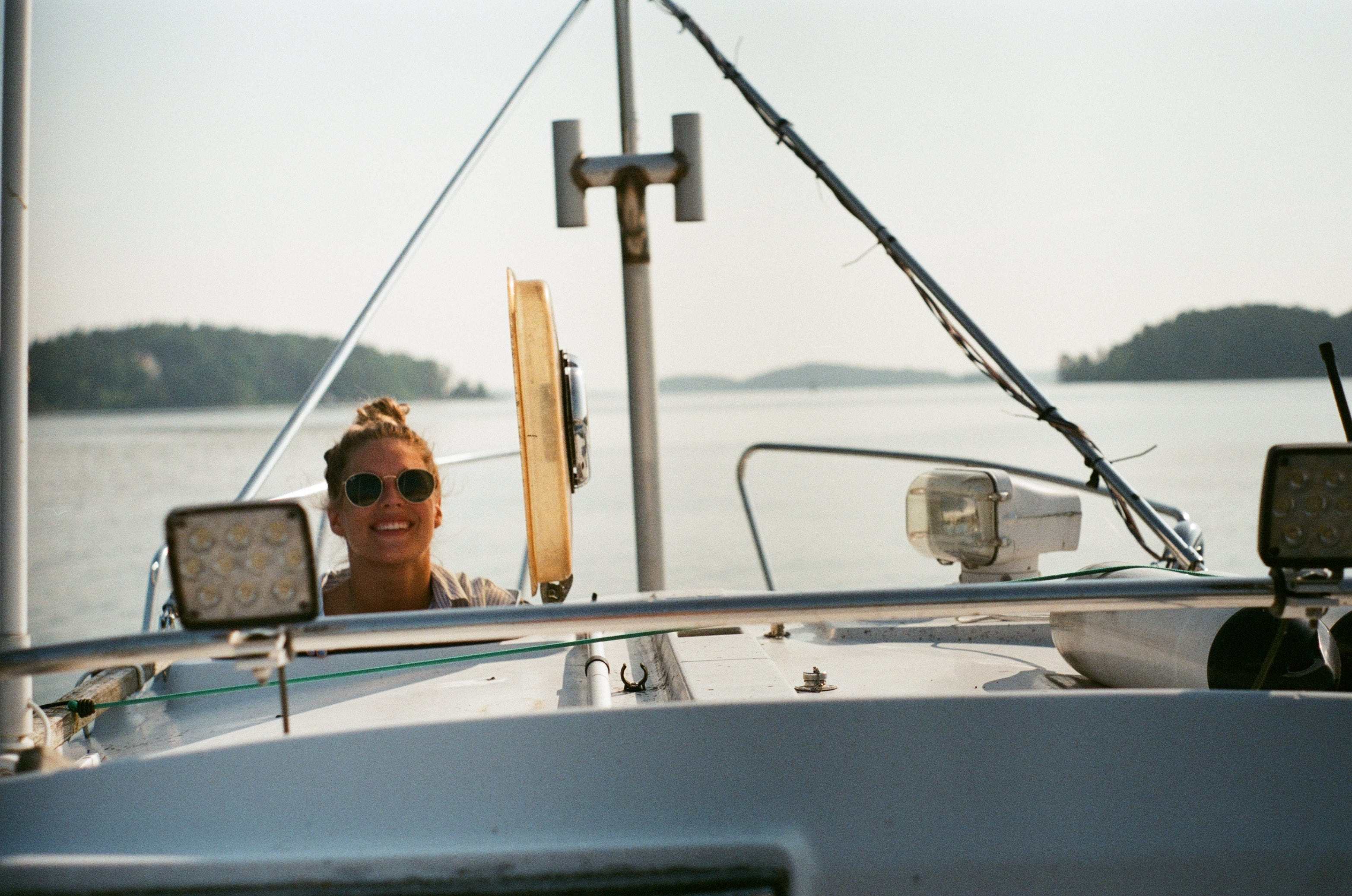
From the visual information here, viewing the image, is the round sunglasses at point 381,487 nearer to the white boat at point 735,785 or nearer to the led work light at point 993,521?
the white boat at point 735,785

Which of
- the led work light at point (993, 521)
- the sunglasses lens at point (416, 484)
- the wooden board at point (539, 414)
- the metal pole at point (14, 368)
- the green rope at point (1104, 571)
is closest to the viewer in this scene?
the metal pole at point (14, 368)

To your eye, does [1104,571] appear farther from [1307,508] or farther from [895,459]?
[895,459]

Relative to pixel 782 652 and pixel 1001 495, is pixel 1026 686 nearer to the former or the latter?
pixel 782 652

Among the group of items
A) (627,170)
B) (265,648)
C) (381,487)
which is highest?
(627,170)

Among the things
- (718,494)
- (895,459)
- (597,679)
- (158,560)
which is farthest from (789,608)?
(718,494)

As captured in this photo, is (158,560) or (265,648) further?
(158,560)

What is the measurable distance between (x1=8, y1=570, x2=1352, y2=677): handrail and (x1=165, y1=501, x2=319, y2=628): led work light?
0.10 meters

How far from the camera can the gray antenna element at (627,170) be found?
11.8ft

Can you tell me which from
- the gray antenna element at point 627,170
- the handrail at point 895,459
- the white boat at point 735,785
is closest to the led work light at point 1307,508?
the white boat at point 735,785

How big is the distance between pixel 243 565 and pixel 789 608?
65 cm

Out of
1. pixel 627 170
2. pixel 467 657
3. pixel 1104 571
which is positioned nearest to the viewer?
pixel 467 657

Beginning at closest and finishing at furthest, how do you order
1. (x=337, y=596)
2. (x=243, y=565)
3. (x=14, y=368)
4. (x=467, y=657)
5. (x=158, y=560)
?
(x=243, y=565) → (x=14, y=368) → (x=467, y=657) → (x=337, y=596) → (x=158, y=560)

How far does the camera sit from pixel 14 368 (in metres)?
1.80

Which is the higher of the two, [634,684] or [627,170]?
[627,170]
